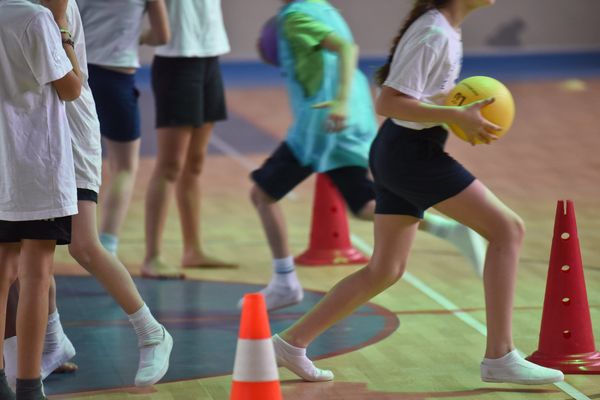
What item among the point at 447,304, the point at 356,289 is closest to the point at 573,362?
the point at 356,289

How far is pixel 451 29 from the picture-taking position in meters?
4.83

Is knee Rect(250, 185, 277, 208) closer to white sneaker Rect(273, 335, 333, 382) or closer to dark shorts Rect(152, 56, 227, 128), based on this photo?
dark shorts Rect(152, 56, 227, 128)

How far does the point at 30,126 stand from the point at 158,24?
8.23ft

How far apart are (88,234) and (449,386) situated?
1.59 m

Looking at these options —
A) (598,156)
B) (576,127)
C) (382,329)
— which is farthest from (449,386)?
(576,127)

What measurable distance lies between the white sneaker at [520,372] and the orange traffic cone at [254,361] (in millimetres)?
Answer: 1019

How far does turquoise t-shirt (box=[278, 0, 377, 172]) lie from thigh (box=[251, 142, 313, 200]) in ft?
0.14

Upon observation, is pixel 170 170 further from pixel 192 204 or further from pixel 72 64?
pixel 72 64

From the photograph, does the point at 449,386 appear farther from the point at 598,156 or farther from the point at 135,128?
the point at 598,156

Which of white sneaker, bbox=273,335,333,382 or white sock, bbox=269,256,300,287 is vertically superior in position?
white sneaker, bbox=273,335,333,382

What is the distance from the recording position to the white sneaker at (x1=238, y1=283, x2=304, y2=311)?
21.4 ft

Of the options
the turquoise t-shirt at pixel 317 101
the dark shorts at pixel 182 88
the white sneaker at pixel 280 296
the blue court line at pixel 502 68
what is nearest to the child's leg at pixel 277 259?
the white sneaker at pixel 280 296

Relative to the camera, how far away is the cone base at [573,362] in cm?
515

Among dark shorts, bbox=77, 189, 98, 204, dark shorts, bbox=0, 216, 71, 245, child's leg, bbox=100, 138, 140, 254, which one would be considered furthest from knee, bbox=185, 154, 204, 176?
dark shorts, bbox=0, 216, 71, 245
